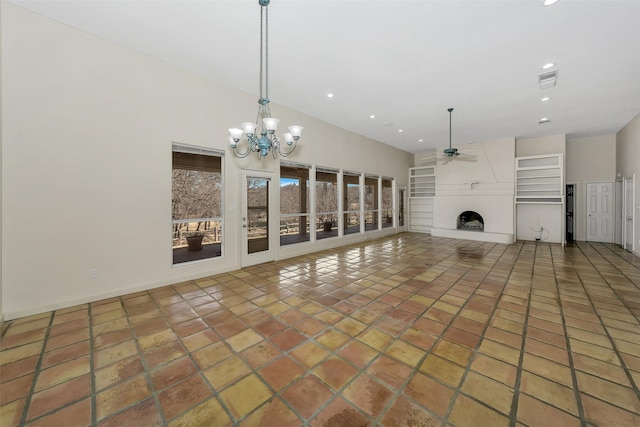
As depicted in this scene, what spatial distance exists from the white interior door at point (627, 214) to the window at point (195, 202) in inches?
378

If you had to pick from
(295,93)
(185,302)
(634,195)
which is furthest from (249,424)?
(634,195)

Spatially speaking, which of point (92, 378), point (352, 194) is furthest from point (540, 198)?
point (92, 378)

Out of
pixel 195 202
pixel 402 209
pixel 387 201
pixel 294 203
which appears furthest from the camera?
pixel 402 209

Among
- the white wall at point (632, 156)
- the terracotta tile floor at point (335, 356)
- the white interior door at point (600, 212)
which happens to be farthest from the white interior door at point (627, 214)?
the terracotta tile floor at point (335, 356)

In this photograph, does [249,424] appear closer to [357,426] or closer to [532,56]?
[357,426]

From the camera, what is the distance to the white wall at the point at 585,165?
7355 mm

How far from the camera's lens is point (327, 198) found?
23.3 ft

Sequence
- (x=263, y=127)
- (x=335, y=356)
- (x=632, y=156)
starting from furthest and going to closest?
(x=632, y=156) → (x=263, y=127) → (x=335, y=356)

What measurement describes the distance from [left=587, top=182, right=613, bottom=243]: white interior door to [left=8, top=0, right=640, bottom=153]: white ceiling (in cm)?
310

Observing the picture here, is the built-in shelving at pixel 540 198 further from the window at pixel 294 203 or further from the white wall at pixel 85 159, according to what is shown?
the white wall at pixel 85 159

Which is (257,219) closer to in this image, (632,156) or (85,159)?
(85,159)

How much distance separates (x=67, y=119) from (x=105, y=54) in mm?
1030

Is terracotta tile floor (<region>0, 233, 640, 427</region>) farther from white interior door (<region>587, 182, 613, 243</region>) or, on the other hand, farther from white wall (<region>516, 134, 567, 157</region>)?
white wall (<region>516, 134, 567, 157</region>)

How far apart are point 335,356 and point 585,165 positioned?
10.2 meters
